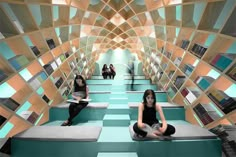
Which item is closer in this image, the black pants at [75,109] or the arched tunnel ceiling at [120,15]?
the black pants at [75,109]

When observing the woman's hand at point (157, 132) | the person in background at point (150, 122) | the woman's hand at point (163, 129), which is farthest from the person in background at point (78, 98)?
the woman's hand at point (163, 129)

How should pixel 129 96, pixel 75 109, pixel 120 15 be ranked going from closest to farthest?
pixel 75 109
pixel 129 96
pixel 120 15

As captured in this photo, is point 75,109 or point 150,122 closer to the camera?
point 150,122

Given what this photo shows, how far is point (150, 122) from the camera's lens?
9.97 feet

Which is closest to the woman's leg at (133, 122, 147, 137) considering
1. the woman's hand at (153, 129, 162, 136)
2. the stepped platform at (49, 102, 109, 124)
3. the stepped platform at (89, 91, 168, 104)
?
the woman's hand at (153, 129, 162, 136)

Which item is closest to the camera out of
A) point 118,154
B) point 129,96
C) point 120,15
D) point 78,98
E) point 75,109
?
point 118,154

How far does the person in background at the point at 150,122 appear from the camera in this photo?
2.74m

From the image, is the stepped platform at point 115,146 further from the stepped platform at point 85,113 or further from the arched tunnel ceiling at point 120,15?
the arched tunnel ceiling at point 120,15

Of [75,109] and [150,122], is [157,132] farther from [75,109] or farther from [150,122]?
[75,109]

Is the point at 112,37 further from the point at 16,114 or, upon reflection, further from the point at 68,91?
the point at 16,114

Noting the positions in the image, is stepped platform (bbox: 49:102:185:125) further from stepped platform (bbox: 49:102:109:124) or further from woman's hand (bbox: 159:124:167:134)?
woman's hand (bbox: 159:124:167:134)

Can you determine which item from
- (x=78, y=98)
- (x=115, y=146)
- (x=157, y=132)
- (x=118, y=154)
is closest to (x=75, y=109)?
(x=78, y=98)

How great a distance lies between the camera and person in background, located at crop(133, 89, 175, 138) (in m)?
2.74

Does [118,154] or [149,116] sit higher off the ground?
[149,116]
